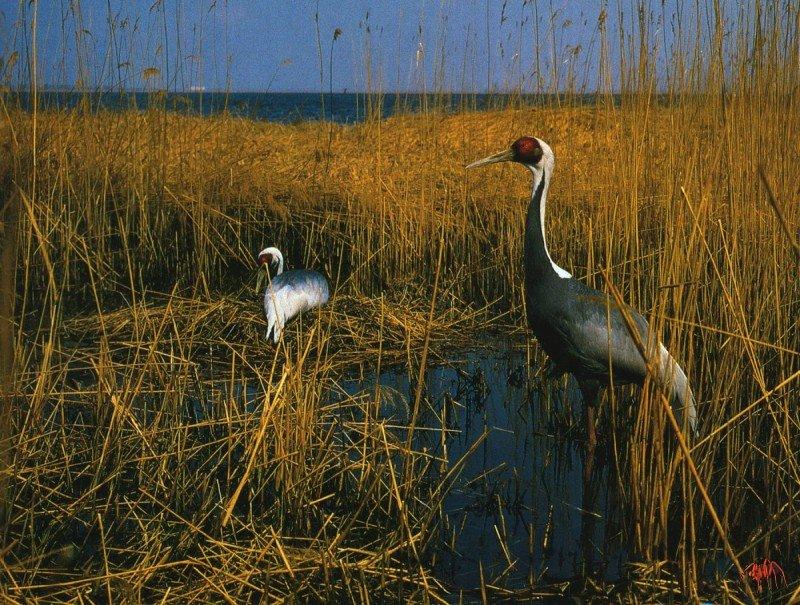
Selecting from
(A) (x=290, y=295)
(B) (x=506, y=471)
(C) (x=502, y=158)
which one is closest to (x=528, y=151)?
(C) (x=502, y=158)

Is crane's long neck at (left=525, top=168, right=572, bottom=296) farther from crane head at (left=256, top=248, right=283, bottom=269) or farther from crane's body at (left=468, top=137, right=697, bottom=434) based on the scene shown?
crane head at (left=256, top=248, right=283, bottom=269)

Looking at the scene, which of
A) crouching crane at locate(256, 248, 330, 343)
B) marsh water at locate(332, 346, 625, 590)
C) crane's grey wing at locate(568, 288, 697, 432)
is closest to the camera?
marsh water at locate(332, 346, 625, 590)

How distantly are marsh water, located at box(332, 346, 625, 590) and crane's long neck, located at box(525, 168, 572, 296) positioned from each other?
21.1 inches

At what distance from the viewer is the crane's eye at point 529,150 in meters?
3.00

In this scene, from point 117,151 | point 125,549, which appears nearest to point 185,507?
point 125,549

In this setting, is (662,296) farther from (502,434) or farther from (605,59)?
(502,434)

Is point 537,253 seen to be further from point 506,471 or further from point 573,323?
point 506,471

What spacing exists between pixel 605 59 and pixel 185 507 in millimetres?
1912

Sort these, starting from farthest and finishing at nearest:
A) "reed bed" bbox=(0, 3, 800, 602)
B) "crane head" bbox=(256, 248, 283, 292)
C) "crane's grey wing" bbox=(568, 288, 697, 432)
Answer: "crane head" bbox=(256, 248, 283, 292) < "crane's grey wing" bbox=(568, 288, 697, 432) < "reed bed" bbox=(0, 3, 800, 602)

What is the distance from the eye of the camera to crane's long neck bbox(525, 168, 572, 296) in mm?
2852

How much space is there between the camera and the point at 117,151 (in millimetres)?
4938

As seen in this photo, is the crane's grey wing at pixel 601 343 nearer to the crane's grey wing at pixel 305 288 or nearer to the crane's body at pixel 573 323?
the crane's body at pixel 573 323
